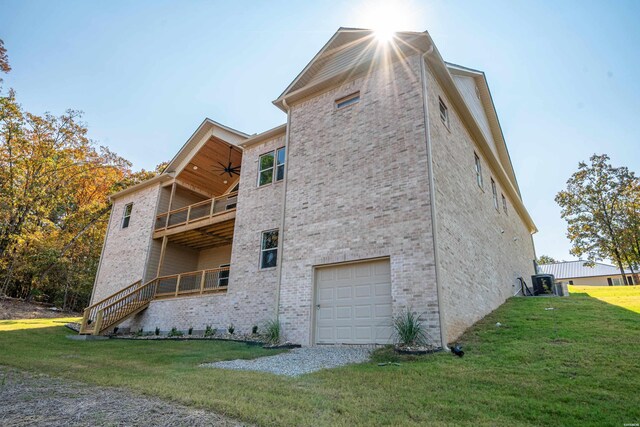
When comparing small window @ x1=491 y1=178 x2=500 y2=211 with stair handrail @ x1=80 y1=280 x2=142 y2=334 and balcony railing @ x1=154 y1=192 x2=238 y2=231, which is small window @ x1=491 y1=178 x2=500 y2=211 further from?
stair handrail @ x1=80 y1=280 x2=142 y2=334

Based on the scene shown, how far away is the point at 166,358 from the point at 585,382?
764 cm

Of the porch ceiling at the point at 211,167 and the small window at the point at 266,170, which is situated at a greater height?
the porch ceiling at the point at 211,167

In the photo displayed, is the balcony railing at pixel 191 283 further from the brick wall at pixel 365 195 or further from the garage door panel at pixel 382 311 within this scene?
the garage door panel at pixel 382 311

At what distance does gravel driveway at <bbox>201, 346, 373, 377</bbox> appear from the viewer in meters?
6.70

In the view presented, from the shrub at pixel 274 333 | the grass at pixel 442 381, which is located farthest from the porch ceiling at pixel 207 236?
the grass at pixel 442 381

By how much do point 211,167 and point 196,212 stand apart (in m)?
2.67

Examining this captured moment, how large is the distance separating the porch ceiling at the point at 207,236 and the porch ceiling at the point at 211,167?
3013 millimetres

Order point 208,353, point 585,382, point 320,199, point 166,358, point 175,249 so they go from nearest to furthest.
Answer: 1. point 585,382
2. point 166,358
3. point 208,353
4. point 320,199
5. point 175,249

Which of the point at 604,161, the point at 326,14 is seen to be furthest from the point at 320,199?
the point at 604,161

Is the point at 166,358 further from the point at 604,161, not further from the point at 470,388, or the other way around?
the point at 604,161

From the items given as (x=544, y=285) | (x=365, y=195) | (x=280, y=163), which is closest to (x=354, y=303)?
(x=365, y=195)

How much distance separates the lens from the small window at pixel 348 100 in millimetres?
11516

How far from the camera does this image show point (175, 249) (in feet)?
61.6

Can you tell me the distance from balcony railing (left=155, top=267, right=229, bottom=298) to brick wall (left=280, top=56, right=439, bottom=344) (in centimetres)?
465
